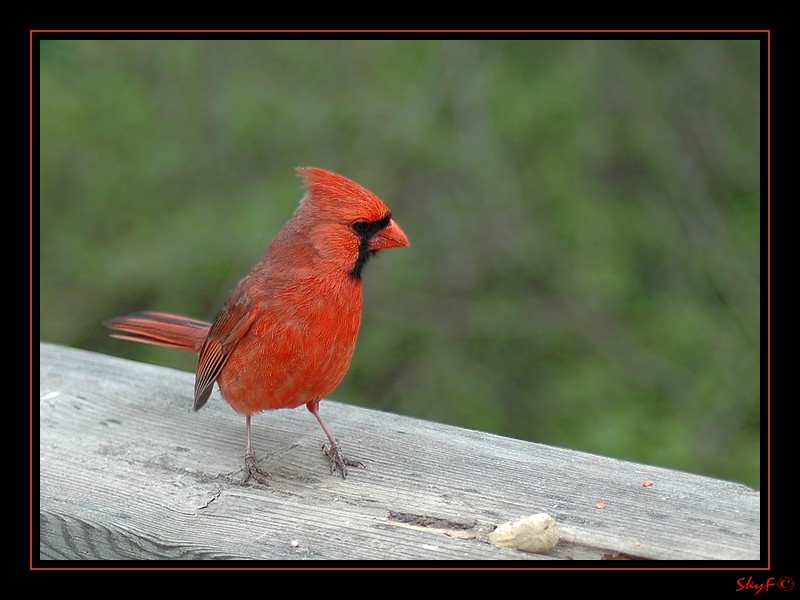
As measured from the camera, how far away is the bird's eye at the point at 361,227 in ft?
8.48

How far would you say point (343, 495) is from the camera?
2.28 meters

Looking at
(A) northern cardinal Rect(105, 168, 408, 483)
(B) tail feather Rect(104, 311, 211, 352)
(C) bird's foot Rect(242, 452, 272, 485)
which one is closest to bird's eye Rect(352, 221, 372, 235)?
(A) northern cardinal Rect(105, 168, 408, 483)

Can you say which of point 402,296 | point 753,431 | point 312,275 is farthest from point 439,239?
point 312,275

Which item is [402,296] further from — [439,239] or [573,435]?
[573,435]

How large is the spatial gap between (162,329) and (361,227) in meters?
0.88

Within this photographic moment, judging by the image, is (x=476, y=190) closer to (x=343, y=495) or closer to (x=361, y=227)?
(x=361, y=227)

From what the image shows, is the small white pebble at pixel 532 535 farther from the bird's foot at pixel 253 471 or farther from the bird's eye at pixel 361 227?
the bird's eye at pixel 361 227

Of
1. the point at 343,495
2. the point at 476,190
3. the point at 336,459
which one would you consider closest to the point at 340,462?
the point at 336,459

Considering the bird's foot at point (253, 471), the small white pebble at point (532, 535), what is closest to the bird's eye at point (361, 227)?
the bird's foot at point (253, 471)

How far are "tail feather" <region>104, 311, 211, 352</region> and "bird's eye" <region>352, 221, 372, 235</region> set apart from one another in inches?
29.1

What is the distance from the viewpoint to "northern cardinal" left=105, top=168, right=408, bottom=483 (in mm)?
2576

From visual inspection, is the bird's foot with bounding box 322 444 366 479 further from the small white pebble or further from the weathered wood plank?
the small white pebble

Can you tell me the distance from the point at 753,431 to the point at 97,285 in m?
3.26

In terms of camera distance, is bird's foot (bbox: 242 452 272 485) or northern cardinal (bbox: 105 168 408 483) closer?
bird's foot (bbox: 242 452 272 485)
